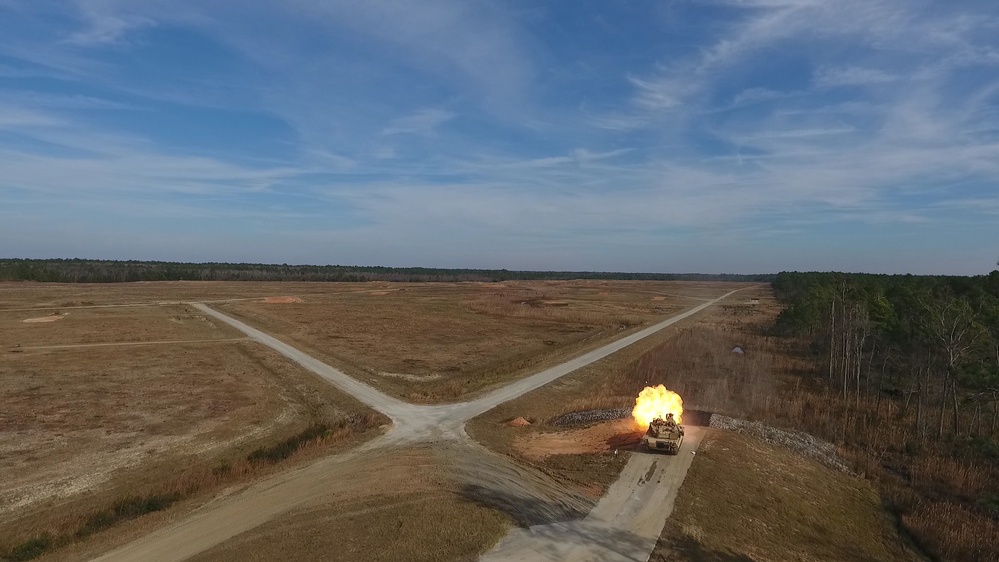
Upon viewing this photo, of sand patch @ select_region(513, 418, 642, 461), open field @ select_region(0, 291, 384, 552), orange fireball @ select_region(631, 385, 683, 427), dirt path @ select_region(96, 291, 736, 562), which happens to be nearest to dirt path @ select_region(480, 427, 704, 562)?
dirt path @ select_region(96, 291, 736, 562)

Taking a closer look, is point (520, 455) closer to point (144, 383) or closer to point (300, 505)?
point (300, 505)

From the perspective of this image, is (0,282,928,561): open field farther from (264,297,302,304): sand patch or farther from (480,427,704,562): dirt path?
(264,297,302,304): sand patch

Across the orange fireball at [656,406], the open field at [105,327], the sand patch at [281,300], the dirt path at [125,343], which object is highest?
the orange fireball at [656,406]

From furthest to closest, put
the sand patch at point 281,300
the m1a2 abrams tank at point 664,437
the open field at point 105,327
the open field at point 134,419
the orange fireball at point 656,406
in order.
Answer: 1. the sand patch at point 281,300
2. the open field at point 105,327
3. the orange fireball at point 656,406
4. the m1a2 abrams tank at point 664,437
5. the open field at point 134,419

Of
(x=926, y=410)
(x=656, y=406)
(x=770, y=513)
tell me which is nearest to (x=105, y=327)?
(x=656, y=406)

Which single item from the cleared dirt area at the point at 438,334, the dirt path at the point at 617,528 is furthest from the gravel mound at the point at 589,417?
the cleared dirt area at the point at 438,334

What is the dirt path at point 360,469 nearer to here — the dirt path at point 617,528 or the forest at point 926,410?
the dirt path at point 617,528

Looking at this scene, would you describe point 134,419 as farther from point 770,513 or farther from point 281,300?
point 281,300
